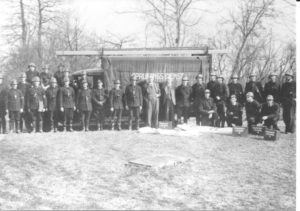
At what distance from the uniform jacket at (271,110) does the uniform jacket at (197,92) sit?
1490 mm

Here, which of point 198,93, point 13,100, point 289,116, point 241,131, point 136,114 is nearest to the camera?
point 241,131

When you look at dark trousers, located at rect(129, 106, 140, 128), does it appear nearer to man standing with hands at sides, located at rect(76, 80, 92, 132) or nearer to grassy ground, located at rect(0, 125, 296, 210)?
man standing with hands at sides, located at rect(76, 80, 92, 132)

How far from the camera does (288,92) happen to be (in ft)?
27.6

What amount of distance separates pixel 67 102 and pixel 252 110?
4.27m

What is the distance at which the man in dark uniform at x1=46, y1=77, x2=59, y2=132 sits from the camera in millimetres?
8672

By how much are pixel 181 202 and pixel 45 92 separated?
556cm

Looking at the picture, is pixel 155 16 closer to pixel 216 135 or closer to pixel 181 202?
pixel 216 135

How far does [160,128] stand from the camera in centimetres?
834

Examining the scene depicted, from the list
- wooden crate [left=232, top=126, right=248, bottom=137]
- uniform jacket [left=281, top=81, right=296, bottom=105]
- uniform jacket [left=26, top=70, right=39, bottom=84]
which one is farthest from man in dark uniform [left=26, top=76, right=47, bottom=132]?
uniform jacket [left=281, top=81, right=296, bottom=105]

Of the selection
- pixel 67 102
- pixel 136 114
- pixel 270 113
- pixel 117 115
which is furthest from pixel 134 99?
pixel 270 113

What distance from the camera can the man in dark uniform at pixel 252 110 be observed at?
28.2ft

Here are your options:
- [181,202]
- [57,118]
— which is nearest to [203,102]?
[57,118]

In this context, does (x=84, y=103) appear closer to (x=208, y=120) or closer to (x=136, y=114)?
(x=136, y=114)

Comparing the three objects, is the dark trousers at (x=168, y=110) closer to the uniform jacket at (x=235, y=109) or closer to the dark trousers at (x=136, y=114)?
the dark trousers at (x=136, y=114)
